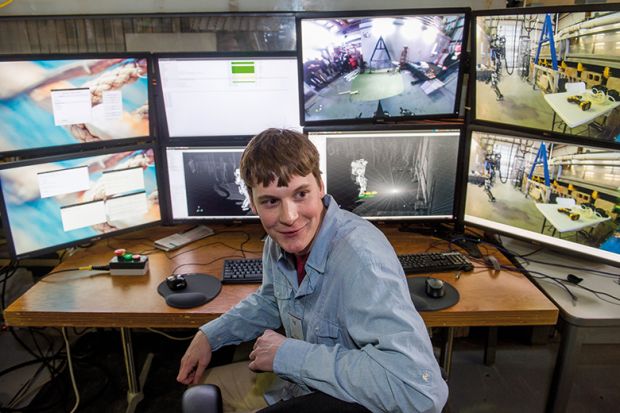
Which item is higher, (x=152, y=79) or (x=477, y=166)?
(x=152, y=79)

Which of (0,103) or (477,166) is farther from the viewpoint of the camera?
(477,166)

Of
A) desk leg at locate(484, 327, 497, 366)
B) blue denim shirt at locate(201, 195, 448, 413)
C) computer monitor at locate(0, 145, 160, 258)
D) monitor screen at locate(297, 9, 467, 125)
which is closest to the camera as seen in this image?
blue denim shirt at locate(201, 195, 448, 413)

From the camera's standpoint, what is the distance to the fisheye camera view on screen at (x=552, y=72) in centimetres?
138

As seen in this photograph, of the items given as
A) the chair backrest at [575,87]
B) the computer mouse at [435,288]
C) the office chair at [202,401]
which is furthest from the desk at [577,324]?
the office chair at [202,401]

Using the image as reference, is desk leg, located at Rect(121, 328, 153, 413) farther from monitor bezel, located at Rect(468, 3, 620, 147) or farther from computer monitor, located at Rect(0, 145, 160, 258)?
monitor bezel, located at Rect(468, 3, 620, 147)

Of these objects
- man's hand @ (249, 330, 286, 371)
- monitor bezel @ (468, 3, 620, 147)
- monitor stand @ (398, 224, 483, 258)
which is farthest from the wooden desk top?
monitor bezel @ (468, 3, 620, 147)

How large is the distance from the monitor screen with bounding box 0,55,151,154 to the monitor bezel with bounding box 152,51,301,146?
5cm

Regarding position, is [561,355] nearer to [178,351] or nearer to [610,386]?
[610,386]

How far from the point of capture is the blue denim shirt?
A: 2.85 ft

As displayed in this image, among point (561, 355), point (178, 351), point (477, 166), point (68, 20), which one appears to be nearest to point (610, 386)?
point (561, 355)

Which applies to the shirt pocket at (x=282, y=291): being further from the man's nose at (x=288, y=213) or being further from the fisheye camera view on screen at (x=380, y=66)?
the fisheye camera view on screen at (x=380, y=66)

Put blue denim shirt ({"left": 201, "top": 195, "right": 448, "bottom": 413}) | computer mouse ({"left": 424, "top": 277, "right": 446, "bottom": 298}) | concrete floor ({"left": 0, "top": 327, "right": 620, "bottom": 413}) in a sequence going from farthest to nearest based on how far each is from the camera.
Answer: concrete floor ({"left": 0, "top": 327, "right": 620, "bottom": 413}) < computer mouse ({"left": 424, "top": 277, "right": 446, "bottom": 298}) < blue denim shirt ({"left": 201, "top": 195, "right": 448, "bottom": 413})

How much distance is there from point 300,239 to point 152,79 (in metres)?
1.05

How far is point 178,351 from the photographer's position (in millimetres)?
2334
